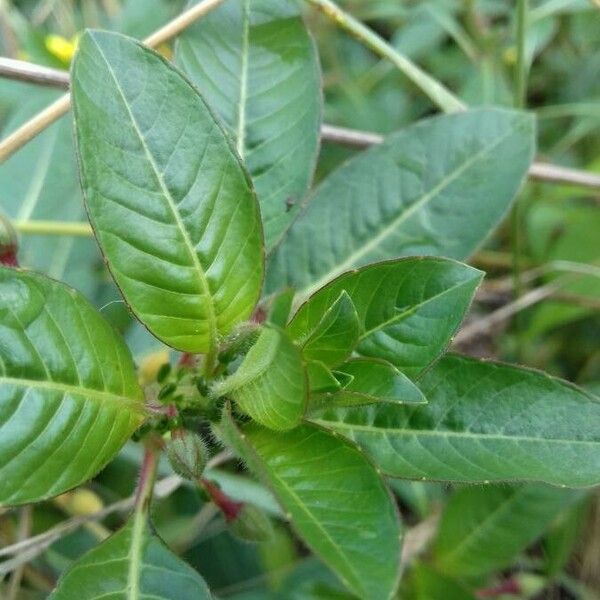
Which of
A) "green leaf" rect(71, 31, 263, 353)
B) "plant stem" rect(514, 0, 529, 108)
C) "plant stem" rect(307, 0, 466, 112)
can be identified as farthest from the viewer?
"plant stem" rect(514, 0, 529, 108)

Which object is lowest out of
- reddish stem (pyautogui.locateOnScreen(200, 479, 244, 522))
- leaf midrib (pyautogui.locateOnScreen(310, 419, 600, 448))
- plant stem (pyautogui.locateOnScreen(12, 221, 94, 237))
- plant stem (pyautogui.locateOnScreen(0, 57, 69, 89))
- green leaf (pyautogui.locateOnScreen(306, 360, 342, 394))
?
reddish stem (pyautogui.locateOnScreen(200, 479, 244, 522))

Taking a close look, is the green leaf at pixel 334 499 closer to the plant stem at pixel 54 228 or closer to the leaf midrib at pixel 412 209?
the leaf midrib at pixel 412 209

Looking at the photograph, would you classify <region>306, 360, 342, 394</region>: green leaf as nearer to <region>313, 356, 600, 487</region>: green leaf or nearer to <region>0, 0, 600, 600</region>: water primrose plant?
<region>0, 0, 600, 600</region>: water primrose plant

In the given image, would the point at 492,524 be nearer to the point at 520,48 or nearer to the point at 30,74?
the point at 520,48

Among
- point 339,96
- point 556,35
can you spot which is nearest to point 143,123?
point 339,96

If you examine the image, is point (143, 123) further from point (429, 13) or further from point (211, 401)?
point (429, 13)

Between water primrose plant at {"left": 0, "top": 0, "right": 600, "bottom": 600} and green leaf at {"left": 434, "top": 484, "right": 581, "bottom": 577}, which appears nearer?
water primrose plant at {"left": 0, "top": 0, "right": 600, "bottom": 600}

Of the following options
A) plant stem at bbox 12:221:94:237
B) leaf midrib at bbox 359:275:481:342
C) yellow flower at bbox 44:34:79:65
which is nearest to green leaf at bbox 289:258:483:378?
leaf midrib at bbox 359:275:481:342
